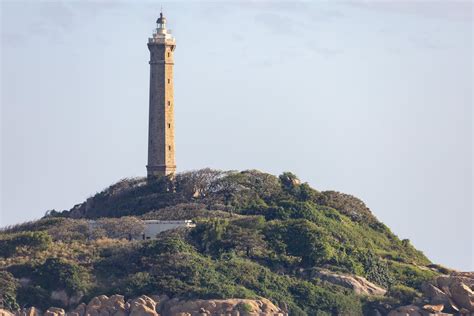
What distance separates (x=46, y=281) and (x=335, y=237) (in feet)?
51.7

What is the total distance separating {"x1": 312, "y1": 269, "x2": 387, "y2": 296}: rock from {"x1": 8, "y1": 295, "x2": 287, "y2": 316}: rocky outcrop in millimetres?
5440

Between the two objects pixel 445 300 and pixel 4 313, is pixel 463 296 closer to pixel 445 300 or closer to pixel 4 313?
pixel 445 300

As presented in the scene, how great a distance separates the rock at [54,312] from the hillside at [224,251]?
760 mm

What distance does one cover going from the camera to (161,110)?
343 ft

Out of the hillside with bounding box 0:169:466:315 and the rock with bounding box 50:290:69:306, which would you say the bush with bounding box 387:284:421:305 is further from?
the rock with bounding box 50:290:69:306

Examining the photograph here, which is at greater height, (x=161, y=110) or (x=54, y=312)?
(x=161, y=110)

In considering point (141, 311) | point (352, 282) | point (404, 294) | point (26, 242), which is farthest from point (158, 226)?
point (404, 294)

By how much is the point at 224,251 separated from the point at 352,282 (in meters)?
6.19

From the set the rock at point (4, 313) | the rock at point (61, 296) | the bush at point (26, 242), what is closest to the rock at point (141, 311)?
the rock at point (61, 296)

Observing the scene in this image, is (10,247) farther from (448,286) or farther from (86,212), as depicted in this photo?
(448,286)

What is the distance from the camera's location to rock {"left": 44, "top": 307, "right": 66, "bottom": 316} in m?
85.6

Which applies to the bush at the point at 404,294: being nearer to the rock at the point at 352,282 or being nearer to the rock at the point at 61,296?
the rock at the point at 352,282

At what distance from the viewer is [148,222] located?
9612cm

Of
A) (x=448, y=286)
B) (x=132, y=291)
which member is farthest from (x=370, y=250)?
(x=132, y=291)
